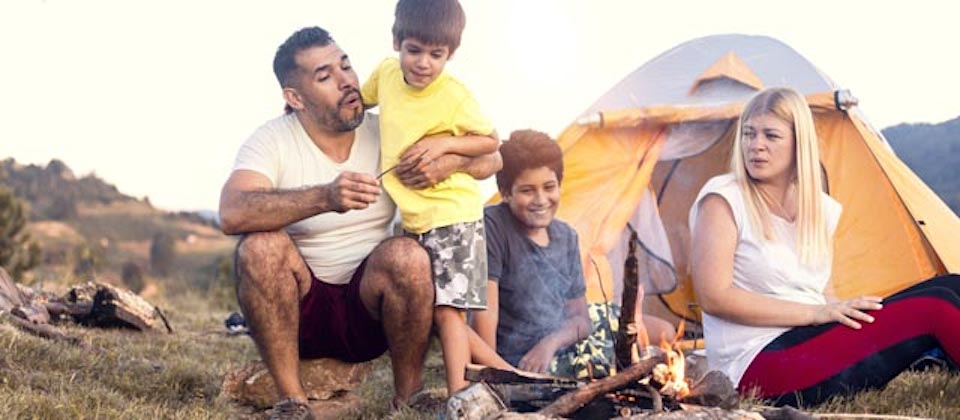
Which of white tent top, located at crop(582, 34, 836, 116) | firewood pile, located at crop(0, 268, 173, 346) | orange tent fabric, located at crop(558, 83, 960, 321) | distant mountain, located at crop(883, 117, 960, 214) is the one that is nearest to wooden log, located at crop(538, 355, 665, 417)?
orange tent fabric, located at crop(558, 83, 960, 321)

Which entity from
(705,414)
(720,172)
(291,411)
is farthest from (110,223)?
(705,414)

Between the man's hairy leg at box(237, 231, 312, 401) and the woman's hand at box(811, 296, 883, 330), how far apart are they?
176cm

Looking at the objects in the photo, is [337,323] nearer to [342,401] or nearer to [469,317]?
[342,401]

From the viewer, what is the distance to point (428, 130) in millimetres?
3914

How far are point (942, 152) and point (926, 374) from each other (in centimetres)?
457

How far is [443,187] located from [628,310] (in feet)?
3.55

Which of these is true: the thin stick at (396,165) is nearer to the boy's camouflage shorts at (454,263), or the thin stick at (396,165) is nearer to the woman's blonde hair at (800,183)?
the boy's camouflage shorts at (454,263)

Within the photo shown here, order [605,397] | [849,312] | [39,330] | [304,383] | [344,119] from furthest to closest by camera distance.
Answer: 1. [39,330]
2. [304,383]
3. [344,119]
4. [849,312]
5. [605,397]

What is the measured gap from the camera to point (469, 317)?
4.62 metres

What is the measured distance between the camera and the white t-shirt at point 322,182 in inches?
158

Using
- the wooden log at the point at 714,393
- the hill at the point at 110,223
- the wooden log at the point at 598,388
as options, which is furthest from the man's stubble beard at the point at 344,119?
the hill at the point at 110,223

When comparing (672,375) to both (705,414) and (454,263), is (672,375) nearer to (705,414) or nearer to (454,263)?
(705,414)

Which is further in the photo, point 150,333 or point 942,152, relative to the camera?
point 942,152

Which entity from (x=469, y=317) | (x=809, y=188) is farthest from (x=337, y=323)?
(x=809, y=188)
